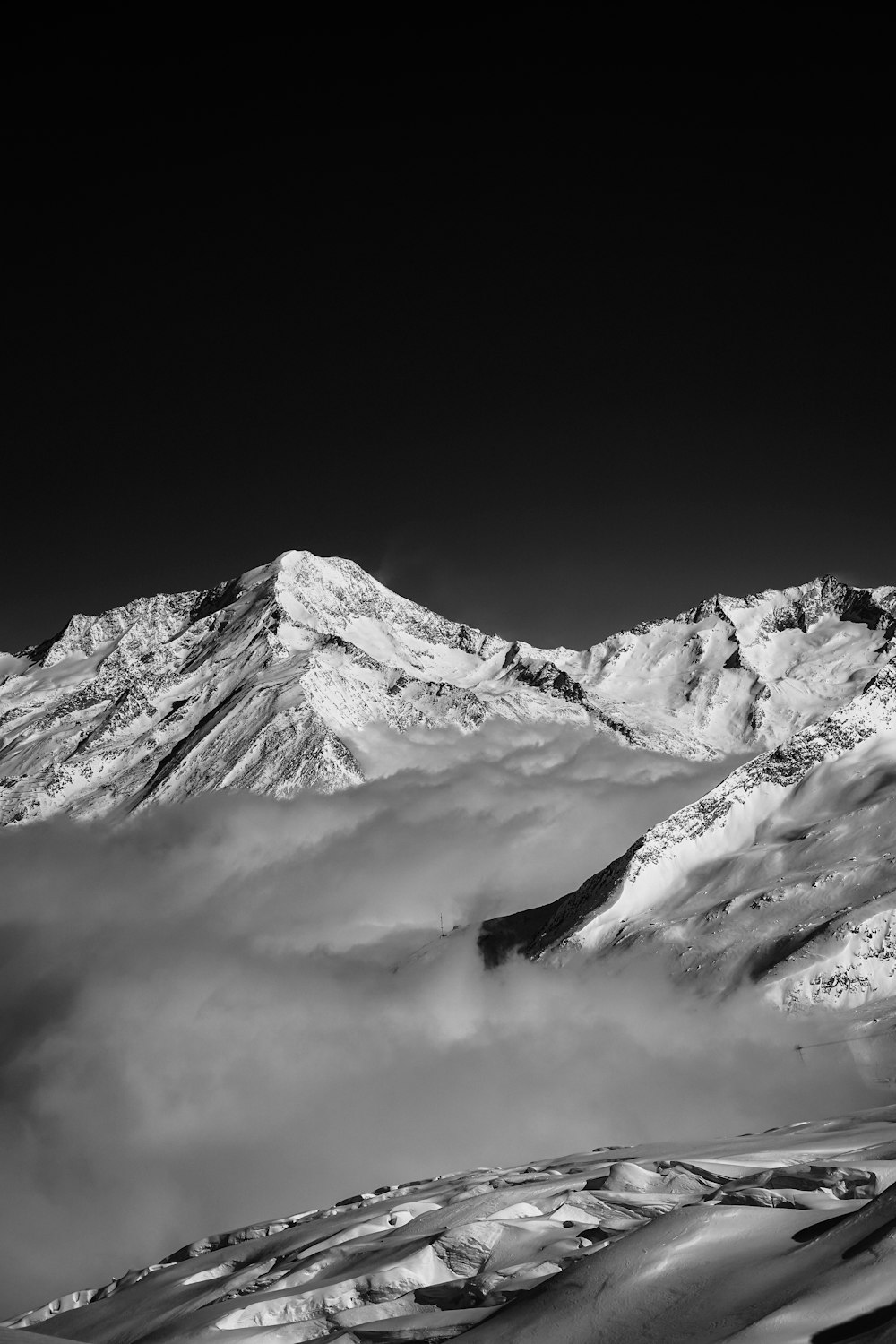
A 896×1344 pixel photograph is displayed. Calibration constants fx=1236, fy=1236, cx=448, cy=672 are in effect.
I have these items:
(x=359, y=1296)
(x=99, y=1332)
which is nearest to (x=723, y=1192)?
(x=359, y=1296)

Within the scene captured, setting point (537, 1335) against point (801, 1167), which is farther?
point (801, 1167)

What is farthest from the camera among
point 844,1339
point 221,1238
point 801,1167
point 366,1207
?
point 221,1238

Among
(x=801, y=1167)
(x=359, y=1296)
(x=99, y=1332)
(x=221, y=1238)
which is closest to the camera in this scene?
(x=359, y=1296)

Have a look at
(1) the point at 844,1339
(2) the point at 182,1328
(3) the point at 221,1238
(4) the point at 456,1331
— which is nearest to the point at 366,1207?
(3) the point at 221,1238

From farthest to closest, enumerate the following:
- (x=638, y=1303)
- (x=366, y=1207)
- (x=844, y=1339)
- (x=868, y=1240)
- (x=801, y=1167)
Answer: (x=366, y=1207), (x=801, y=1167), (x=638, y=1303), (x=868, y=1240), (x=844, y=1339)

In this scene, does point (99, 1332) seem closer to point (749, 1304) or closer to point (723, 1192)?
point (723, 1192)

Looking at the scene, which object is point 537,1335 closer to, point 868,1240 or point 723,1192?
point 868,1240
